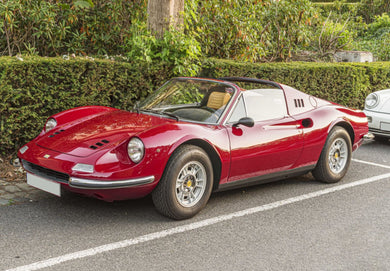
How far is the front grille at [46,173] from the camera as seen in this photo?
415cm

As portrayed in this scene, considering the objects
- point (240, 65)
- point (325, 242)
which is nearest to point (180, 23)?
point (240, 65)

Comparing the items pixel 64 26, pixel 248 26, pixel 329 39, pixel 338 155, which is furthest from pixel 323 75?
pixel 64 26

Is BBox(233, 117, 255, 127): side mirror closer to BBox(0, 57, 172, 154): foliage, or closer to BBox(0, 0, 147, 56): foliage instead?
BBox(0, 57, 172, 154): foliage

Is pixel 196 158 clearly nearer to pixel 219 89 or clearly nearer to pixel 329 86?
pixel 219 89

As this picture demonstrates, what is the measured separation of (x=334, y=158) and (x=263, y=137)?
148 centimetres

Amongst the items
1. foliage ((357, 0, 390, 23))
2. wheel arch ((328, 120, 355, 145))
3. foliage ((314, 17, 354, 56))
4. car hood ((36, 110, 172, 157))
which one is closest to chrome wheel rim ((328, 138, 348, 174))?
wheel arch ((328, 120, 355, 145))

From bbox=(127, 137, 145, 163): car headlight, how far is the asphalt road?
63 centimetres

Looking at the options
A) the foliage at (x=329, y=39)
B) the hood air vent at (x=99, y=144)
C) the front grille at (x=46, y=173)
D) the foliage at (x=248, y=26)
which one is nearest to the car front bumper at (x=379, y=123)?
the foliage at (x=248, y=26)

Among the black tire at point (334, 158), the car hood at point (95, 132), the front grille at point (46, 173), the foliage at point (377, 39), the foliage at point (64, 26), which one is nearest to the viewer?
the front grille at point (46, 173)

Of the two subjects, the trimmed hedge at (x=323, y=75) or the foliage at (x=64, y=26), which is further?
the trimmed hedge at (x=323, y=75)

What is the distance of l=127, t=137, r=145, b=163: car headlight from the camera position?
4160 millimetres

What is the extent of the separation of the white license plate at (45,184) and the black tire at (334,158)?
3200mm

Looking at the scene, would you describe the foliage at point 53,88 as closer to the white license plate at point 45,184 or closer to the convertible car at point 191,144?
the convertible car at point 191,144

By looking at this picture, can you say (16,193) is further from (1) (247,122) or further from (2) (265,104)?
(2) (265,104)
